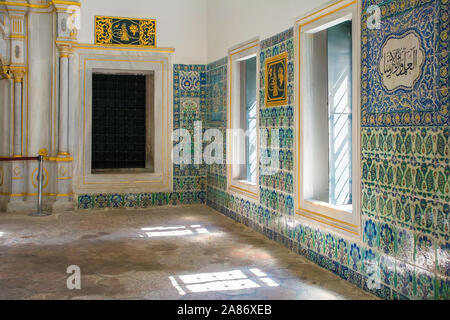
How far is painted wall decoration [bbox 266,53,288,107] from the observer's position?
482 cm

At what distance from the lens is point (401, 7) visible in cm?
308

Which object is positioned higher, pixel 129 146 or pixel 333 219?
pixel 129 146

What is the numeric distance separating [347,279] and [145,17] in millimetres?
5358

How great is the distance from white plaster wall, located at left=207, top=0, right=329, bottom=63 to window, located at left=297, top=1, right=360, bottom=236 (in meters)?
0.29

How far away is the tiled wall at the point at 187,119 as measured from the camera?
7535 millimetres

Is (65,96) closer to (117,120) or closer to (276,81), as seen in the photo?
(117,120)

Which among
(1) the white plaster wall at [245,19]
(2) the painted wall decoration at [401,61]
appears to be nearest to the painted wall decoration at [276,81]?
(1) the white plaster wall at [245,19]

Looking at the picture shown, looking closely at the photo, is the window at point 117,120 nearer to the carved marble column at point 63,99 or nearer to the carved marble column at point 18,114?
the carved marble column at point 63,99

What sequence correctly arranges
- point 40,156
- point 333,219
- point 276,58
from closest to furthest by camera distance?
point 333,219 → point 276,58 → point 40,156

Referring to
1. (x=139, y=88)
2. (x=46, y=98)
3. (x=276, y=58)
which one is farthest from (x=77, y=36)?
(x=276, y=58)

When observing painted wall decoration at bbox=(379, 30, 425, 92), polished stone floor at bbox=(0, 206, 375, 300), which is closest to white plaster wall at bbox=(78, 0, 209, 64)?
polished stone floor at bbox=(0, 206, 375, 300)

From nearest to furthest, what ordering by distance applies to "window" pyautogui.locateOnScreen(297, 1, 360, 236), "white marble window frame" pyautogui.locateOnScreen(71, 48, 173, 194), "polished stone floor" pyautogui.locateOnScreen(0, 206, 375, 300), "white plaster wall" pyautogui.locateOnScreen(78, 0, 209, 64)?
"polished stone floor" pyautogui.locateOnScreen(0, 206, 375, 300), "window" pyautogui.locateOnScreen(297, 1, 360, 236), "white marble window frame" pyautogui.locateOnScreen(71, 48, 173, 194), "white plaster wall" pyautogui.locateOnScreen(78, 0, 209, 64)

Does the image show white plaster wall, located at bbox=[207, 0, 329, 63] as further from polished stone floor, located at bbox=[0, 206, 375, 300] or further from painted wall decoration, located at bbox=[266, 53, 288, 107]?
polished stone floor, located at bbox=[0, 206, 375, 300]

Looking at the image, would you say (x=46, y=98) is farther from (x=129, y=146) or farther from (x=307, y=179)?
(x=307, y=179)
